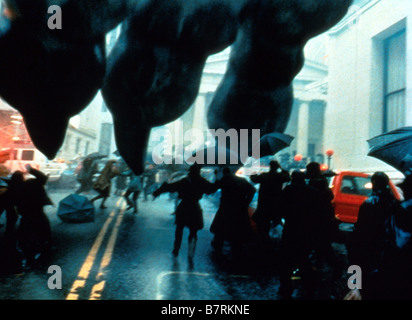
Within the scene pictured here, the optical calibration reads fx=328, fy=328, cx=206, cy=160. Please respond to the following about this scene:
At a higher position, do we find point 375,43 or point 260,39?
point 375,43

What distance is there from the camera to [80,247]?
16.6ft

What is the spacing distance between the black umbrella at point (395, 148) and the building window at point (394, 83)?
625 centimetres

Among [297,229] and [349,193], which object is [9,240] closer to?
[297,229]

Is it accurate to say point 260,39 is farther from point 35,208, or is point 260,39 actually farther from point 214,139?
point 35,208

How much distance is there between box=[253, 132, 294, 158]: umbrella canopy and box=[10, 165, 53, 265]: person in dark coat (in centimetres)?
353

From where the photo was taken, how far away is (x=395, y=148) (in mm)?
1976

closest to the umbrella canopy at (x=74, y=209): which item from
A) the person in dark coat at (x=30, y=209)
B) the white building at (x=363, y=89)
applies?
the person in dark coat at (x=30, y=209)

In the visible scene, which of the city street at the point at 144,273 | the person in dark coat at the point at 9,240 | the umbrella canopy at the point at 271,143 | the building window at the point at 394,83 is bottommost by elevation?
the city street at the point at 144,273

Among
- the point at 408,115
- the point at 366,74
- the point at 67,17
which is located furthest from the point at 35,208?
the point at 366,74

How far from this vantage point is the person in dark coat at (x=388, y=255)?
1.53 metres

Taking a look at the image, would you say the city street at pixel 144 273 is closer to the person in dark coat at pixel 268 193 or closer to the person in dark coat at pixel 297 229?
the person in dark coat at pixel 297 229

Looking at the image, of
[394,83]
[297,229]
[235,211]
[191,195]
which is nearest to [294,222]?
[297,229]

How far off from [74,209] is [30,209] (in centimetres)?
269

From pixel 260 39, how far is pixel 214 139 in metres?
0.38
